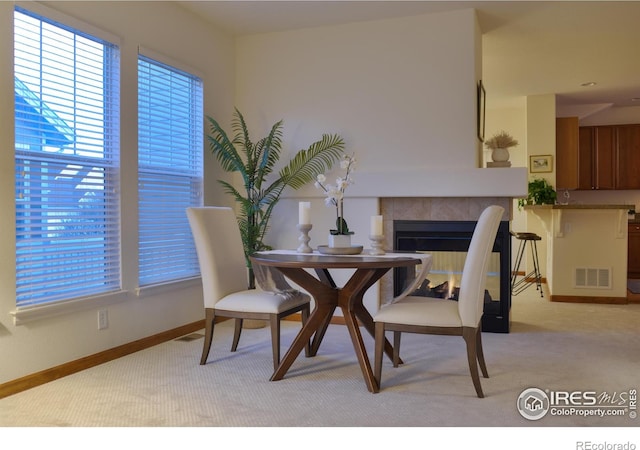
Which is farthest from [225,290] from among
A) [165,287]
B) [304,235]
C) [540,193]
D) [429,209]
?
[540,193]

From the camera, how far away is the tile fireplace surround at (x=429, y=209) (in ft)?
14.4

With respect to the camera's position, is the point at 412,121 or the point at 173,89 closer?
the point at 173,89

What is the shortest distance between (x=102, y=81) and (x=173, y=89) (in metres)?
0.77

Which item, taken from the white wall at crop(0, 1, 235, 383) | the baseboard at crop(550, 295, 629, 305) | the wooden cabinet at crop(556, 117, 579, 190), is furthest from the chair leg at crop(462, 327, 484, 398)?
the wooden cabinet at crop(556, 117, 579, 190)

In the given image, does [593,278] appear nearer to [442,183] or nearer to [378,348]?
[442,183]

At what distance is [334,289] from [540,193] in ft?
14.4

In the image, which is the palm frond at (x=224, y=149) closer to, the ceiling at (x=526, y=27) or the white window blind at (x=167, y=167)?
the white window blind at (x=167, y=167)

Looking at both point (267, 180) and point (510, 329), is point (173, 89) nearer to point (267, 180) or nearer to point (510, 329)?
point (267, 180)

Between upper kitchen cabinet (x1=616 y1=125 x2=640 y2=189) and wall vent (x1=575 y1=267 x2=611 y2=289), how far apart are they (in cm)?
324

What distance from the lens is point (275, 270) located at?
11.0ft

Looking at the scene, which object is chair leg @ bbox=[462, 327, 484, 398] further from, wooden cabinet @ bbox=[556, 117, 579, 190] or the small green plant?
wooden cabinet @ bbox=[556, 117, 579, 190]

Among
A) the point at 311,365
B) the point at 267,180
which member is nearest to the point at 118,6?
the point at 267,180
